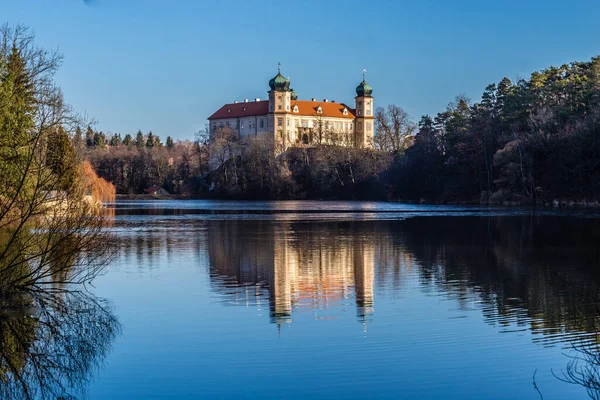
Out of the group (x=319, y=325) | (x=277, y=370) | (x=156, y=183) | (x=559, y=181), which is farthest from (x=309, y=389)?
(x=156, y=183)

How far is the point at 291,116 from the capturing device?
444 ft

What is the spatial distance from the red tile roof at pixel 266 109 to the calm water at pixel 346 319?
364ft

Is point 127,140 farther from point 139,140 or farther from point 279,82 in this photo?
point 279,82

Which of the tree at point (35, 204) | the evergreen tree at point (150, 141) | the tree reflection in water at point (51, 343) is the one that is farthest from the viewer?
the evergreen tree at point (150, 141)

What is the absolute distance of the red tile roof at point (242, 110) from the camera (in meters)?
136

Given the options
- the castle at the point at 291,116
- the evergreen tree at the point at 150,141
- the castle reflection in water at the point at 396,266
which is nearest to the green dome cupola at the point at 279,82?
the castle at the point at 291,116

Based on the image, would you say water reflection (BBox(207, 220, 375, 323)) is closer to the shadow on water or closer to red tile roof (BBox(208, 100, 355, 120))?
the shadow on water

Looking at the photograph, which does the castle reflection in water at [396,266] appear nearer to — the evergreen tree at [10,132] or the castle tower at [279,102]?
the evergreen tree at [10,132]

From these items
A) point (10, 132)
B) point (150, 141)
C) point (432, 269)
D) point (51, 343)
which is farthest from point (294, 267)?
point (150, 141)

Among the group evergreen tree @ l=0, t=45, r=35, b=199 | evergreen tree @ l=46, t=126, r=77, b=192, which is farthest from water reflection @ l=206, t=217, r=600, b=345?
evergreen tree @ l=0, t=45, r=35, b=199

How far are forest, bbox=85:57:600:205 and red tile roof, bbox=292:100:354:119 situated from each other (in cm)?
2184

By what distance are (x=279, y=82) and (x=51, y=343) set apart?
408 feet

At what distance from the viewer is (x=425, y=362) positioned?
1056 cm

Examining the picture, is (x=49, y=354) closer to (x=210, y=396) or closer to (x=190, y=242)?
(x=210, y=396)
